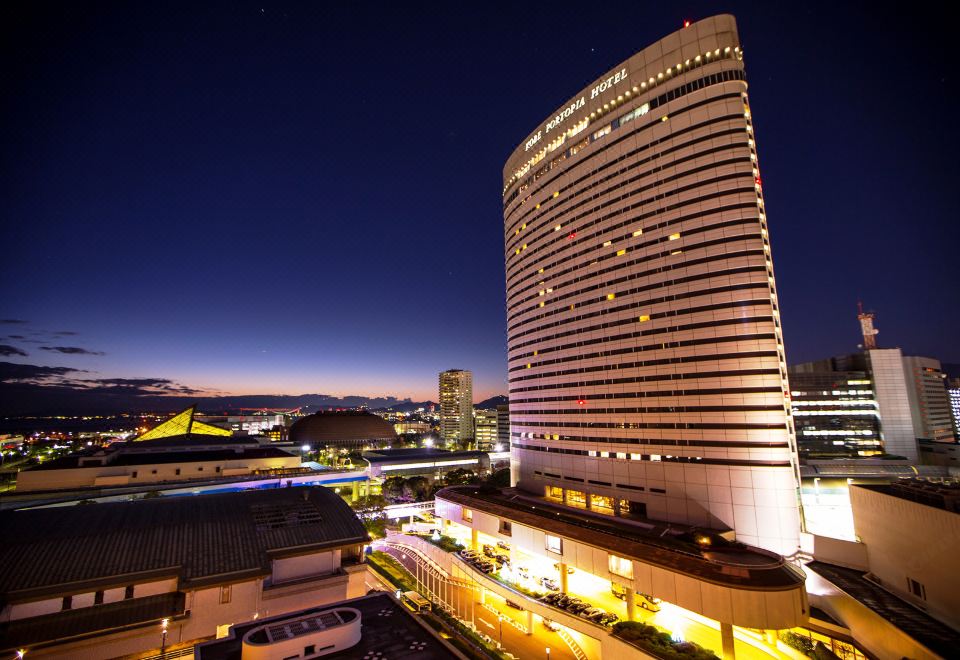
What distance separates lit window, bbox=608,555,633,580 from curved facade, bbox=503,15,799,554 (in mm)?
16416

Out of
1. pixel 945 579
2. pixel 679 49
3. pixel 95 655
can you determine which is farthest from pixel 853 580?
pixel 679 49

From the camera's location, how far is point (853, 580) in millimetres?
39562

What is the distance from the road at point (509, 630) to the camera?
1505 inches

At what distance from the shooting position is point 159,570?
30156mm

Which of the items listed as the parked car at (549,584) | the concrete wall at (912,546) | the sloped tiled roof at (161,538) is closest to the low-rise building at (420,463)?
the parked car at (549,584)

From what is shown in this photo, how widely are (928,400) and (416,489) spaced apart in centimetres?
16782

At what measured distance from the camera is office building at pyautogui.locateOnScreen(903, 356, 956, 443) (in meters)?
126

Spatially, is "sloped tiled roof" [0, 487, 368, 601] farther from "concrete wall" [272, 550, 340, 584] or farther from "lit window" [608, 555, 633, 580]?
"lit window" [608, 555, 633, 580]

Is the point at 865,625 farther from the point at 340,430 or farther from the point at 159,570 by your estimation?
the point at 340,430

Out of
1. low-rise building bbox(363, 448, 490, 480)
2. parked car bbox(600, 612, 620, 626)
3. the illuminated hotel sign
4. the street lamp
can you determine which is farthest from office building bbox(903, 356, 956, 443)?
the street lamp

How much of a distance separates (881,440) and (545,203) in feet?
387

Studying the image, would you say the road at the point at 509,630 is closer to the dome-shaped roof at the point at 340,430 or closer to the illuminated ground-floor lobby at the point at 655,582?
the illuminated ground-floor lobby at the point at 655,582

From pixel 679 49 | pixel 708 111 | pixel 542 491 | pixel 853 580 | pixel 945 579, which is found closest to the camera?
pixel 945 579

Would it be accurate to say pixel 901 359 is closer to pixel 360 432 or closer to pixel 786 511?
pixel 786 511
